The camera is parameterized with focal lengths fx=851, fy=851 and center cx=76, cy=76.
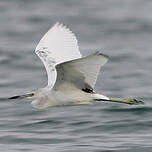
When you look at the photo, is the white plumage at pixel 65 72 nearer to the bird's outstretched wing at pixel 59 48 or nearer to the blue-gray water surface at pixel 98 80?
the bird's outstretched wing at pixel 59 48

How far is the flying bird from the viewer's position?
29.7 feet

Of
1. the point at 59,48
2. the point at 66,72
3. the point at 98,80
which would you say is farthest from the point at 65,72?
the point at 98,80

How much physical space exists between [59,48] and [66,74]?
159 cm

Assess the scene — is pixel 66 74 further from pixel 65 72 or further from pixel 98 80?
pixel 98 80

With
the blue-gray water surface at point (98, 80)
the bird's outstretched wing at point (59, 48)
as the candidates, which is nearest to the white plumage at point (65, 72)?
the bird's outstretched wing at point (59, 48)

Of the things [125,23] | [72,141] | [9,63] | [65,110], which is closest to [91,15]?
[125,23]

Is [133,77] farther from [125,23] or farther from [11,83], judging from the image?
[125,23]

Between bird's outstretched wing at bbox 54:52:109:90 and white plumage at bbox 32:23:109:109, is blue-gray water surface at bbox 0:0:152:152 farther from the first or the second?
bird's outstretched wing at bbox 54:52:109:90

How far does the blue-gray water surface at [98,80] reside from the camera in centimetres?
1066

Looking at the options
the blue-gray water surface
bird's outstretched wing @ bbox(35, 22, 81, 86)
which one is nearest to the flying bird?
bird's outstretched wing @ bbox(35, 22, 81, 86)

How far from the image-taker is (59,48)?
1093cm

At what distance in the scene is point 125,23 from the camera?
55.2 ft

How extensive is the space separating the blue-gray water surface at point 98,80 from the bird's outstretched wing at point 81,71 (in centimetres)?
94

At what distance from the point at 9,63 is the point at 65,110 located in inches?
124
